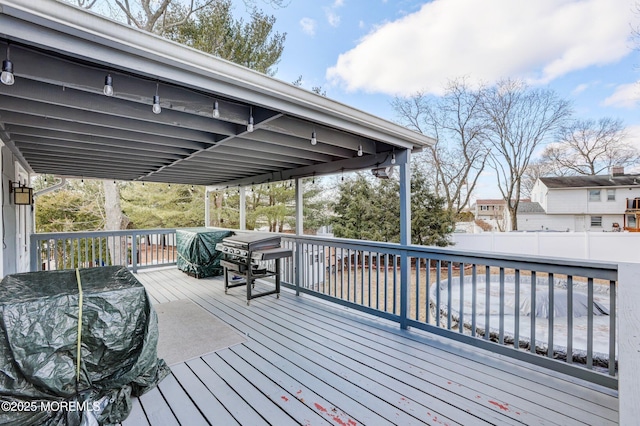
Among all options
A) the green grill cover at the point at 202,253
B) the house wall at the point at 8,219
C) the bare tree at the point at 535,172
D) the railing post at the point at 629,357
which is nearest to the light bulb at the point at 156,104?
the house wall at the point at 8,219

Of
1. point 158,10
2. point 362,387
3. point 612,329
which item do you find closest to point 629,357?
point 612,329

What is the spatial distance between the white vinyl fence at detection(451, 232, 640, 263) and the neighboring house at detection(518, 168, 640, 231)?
8.40 m

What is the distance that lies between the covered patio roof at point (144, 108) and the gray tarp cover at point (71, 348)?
1450 millimetres

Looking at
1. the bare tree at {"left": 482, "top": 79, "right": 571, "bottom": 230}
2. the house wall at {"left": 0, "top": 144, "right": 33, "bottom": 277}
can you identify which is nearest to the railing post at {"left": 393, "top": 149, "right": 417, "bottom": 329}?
the house wall at {"left": 0, "top": 144, "right": 33, "bottom": 277}

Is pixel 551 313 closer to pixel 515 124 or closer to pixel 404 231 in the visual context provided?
pixel 404 231

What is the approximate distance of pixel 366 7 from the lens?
12430 mm

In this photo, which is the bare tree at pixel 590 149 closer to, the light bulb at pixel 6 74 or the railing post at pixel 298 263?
the railing post at pixel 298 263

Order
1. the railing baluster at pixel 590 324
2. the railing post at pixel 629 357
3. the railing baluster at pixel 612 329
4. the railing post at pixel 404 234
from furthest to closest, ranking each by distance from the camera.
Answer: the railing post at pixel 404 234
the railing baluster at pixel 590 324
the railing baluster at pixel 612 329
the railing post at pixel 629 357

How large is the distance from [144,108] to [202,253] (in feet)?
13.0

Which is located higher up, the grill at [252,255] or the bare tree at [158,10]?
the bare tree at [158,10]

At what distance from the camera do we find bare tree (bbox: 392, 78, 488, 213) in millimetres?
15117

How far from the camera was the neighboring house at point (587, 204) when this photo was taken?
16969 mm

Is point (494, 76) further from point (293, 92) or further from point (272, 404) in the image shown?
point (272, 404)

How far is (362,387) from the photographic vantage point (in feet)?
7.75
